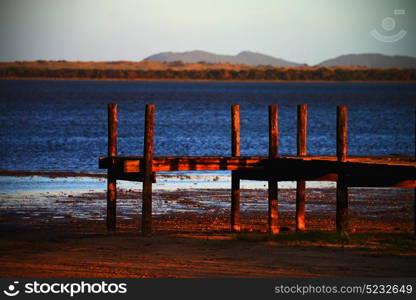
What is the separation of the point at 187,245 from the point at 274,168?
11.7 feet

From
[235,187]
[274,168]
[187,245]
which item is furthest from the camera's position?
[235,187]

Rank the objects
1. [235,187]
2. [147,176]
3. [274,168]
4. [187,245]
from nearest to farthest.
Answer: [187,245], [147,176], [274,168], [235,187]

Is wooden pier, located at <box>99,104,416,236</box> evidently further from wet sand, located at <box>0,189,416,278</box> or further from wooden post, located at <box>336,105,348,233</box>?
wet sand, located at <box>0,189,416,278</box>

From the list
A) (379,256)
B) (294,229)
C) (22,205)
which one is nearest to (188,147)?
(22,205)

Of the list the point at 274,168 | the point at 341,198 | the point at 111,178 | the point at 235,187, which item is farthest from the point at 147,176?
the point at 341,198

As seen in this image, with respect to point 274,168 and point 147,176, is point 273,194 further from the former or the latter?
point 147,176

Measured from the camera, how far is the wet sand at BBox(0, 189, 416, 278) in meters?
15.3

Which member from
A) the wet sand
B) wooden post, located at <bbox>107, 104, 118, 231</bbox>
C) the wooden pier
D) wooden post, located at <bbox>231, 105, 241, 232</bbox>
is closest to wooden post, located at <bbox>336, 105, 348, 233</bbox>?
the wooden pier

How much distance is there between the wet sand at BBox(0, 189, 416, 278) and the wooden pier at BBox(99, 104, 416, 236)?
81cm

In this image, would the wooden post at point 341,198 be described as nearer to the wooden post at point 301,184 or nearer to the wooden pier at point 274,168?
the wooden pier at point 274,168

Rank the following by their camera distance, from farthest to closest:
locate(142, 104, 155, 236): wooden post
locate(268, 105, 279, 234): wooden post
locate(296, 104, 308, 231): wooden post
Answer: locate(296, 104, 308, 231): wooden post < locate(268, 105, 279, 234): wooden post < locate(142, 104, 155, 236): wooden post

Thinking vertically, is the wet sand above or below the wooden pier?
below

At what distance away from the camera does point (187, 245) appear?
1770 centimetres

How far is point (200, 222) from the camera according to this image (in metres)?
22.3
